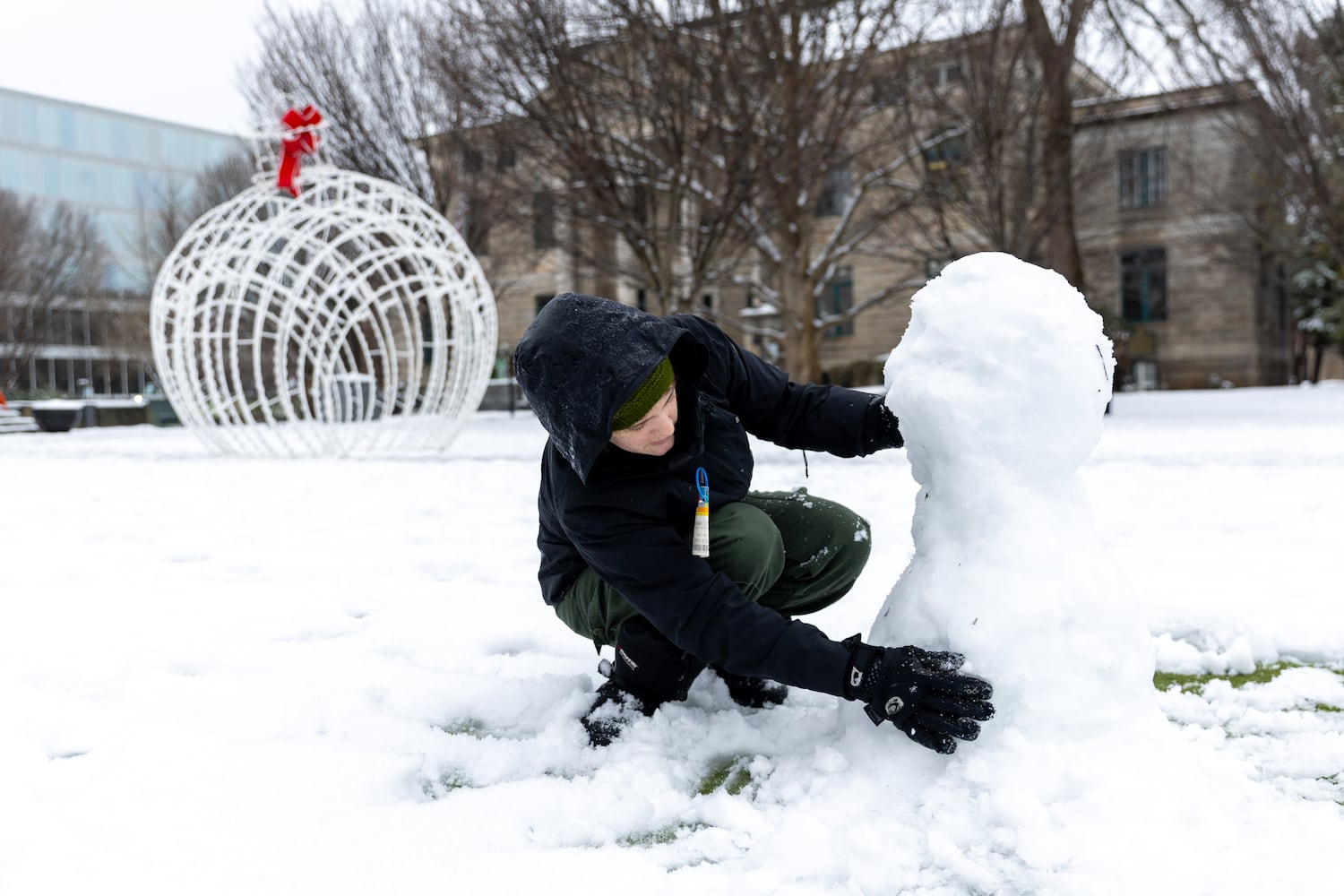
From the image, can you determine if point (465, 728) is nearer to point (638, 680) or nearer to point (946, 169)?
point (638, 680)

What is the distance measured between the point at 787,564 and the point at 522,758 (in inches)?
26.8

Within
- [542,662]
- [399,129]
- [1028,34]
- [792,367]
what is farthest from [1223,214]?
[542,662]

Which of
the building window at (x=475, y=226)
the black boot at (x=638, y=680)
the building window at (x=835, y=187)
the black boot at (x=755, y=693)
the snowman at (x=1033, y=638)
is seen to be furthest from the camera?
the building window at (x=475, y=226)

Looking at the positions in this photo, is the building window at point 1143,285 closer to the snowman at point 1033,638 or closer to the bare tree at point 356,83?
the bare tree at point 356,83

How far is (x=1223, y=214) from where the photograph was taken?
23.1 metres

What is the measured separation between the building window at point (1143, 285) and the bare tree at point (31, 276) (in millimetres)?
26596

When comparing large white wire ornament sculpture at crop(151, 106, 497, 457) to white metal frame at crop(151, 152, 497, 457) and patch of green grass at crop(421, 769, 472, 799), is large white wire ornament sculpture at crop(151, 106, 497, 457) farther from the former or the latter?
patch of green grass at crop(421, 769, 472, 799)

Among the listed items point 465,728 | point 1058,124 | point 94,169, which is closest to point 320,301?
point 465,728

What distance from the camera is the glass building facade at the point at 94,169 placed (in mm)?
32719

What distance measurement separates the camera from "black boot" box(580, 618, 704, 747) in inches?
73.5

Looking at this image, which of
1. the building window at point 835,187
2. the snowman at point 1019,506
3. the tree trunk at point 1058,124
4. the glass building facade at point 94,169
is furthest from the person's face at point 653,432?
the glass building facade at point 94,169

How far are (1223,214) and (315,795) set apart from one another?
2633 centimetres

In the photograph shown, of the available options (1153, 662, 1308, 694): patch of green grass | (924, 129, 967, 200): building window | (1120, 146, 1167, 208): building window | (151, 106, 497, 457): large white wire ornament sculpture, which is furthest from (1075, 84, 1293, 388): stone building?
(1153, 662, 1308, 694): patch of green grass

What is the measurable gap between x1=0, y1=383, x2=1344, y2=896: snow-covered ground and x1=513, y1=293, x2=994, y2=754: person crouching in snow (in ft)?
0.41
